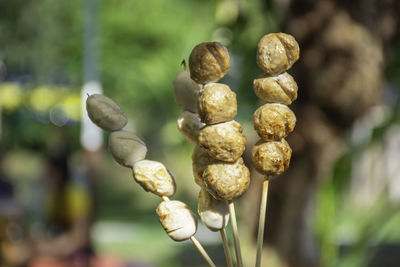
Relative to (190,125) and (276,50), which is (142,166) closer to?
(190,125)

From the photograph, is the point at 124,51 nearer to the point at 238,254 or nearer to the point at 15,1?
the point at 15,1

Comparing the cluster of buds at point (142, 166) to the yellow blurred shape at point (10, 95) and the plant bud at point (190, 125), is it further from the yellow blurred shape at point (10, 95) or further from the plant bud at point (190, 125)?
the yellow blurred shape at point (10, 95)

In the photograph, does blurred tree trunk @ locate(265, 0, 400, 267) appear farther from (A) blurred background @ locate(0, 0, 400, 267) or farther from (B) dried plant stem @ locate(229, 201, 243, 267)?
(B) dried plant stem @ locate(229, 201, 243, 267)

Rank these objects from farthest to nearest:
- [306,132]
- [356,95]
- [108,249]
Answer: [108,249] → [306,132] → [356,95]

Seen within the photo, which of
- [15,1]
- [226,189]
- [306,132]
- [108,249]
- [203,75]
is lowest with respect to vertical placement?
[108,249]

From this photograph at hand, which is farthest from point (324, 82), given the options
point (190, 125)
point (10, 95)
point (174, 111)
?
point (174, 111)

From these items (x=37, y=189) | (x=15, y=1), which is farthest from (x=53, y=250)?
(x=37, y=189)
